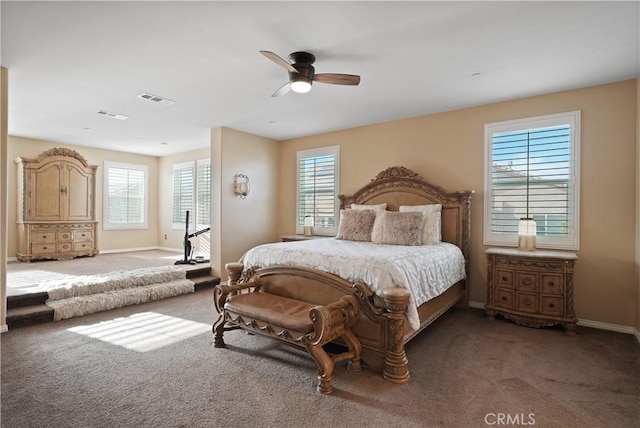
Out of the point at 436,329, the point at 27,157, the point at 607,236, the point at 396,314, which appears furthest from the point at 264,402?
the point at 27,157

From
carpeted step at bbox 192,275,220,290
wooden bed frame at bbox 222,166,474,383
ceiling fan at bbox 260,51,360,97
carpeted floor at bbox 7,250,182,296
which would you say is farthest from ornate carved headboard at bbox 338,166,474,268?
carpeted floor at bbox 7,250,182,296

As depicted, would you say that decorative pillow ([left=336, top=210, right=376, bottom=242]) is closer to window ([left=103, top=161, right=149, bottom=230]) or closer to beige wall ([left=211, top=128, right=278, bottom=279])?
beige wall ([left=211, top=128, right=278, bottom=279])

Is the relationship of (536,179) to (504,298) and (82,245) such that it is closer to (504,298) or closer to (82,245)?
(504,298)

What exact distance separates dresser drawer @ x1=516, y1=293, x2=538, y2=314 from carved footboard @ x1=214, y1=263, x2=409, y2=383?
193 cm

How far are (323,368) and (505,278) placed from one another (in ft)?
8.45

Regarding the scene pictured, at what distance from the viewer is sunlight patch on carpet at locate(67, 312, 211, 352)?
3135 mm

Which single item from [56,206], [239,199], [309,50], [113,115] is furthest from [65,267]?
[309,50]

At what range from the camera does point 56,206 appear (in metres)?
6.61

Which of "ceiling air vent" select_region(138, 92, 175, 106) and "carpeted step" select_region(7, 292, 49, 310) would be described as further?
"ceiling air vent" select_region(138, 92, 175, 106)

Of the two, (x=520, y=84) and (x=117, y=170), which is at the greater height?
(x=520, y=84)

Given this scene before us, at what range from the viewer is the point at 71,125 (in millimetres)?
5609

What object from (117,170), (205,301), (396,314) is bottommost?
(205,301)

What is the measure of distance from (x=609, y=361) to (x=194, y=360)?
3.56 m

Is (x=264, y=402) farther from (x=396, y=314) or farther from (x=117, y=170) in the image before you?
(x=117, y=170)
